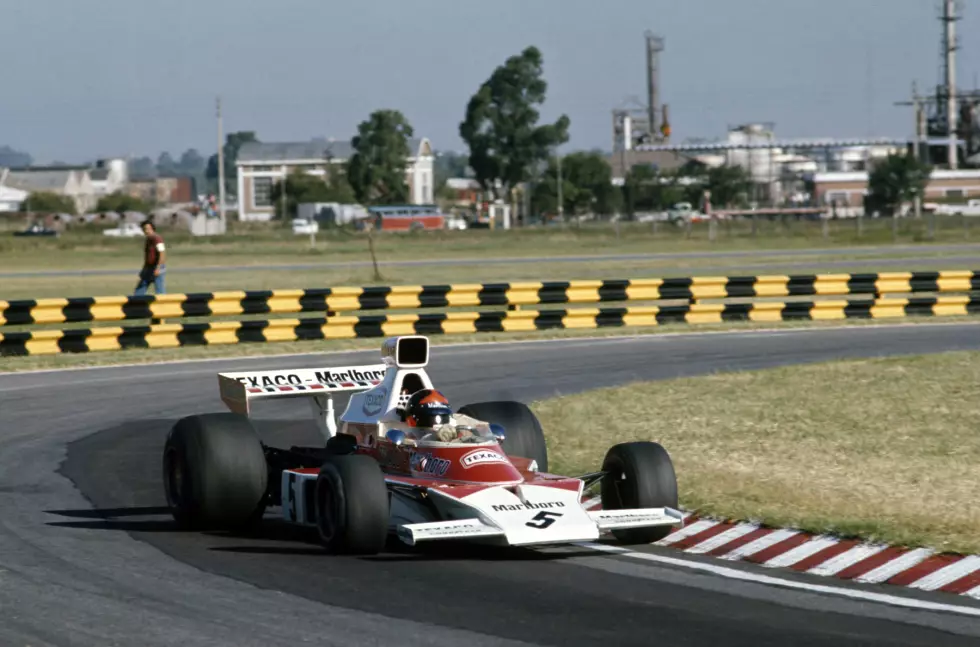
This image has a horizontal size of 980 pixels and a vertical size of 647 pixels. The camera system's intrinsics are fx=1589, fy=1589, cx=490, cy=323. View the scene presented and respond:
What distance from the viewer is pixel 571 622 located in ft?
24.5

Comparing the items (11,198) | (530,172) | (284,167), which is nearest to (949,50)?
(530,172)

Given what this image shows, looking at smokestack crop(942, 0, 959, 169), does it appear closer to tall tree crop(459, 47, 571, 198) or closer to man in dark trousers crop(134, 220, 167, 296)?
tall tree crop(459, 47, 571, 198)

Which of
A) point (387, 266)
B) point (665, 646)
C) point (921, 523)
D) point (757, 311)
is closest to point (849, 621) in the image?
point (665, 646)

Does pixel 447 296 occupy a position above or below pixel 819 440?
above

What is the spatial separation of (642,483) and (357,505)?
5.84 feet

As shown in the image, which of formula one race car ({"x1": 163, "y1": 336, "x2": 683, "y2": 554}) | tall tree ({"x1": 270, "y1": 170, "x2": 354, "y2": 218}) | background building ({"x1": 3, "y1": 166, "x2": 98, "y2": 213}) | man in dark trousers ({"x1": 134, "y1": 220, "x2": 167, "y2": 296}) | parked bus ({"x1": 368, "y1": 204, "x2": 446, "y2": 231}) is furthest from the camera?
background building ({"x1": 3, "y1": 166, "x2": 98, "y2": 213})

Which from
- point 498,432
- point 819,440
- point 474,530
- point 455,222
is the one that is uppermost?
point 455,222

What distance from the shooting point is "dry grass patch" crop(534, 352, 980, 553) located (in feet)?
33.0

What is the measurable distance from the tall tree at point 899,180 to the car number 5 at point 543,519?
98.5 m

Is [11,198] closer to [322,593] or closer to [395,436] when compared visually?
[395,436]

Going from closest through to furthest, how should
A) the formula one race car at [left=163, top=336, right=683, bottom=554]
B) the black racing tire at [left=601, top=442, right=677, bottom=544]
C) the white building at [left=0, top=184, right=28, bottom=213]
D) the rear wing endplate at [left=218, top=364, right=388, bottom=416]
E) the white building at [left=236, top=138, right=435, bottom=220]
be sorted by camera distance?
the formula one race car at [left=163, top=336, right=683, bottom=554] → the black racing tire at [left=601, top=442, right=677, bottom=544] → the rear wing endplate at [left=218, top=364, right=388, bottom=416] → the white building at [left=0, top=184, right=28, bottom=213] → the white building at [left=236, top=138, right=435, bottom=220]

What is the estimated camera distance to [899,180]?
105562 mm

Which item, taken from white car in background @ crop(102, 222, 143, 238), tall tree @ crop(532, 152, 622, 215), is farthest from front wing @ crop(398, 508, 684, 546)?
tall tree @ crop(532, 152, 622, 215)

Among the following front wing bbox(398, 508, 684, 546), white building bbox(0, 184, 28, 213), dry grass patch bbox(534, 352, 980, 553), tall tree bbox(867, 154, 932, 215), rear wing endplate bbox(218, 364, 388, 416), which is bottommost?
dry grass patch bbox(534, 352, 980, 553)
